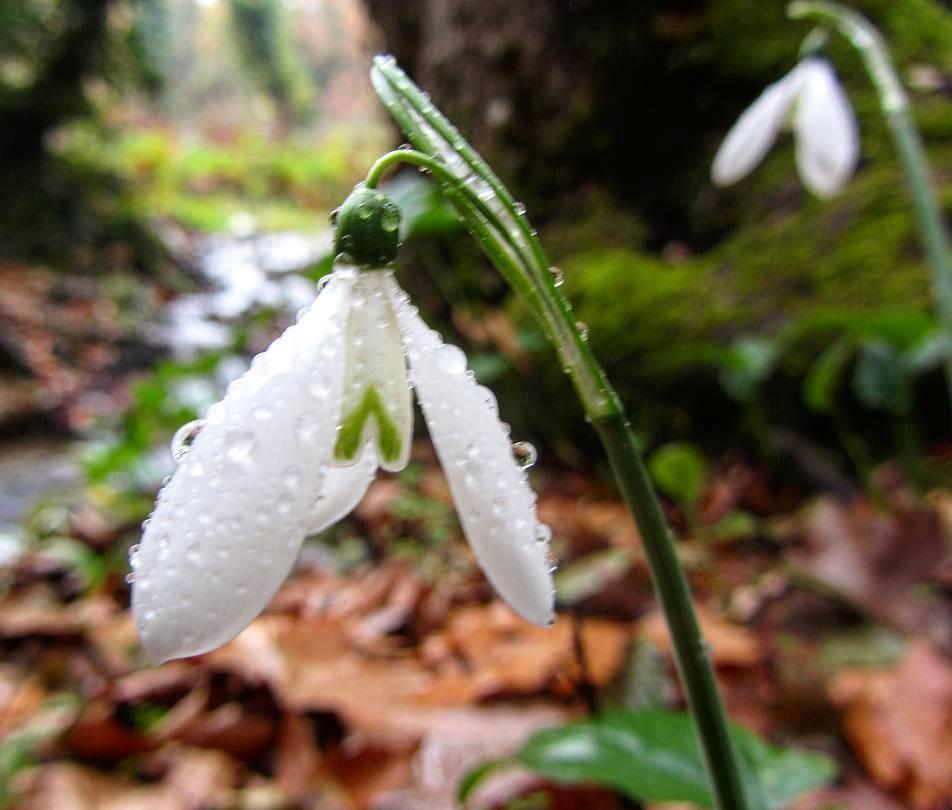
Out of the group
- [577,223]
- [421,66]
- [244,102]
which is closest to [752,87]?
[577,223]

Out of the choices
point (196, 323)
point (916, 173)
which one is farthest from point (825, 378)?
point (196, 323)

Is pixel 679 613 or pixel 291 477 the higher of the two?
pixel 291 477

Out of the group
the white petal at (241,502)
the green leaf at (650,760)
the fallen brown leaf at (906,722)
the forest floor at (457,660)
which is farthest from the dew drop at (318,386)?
the fallen brown leaf at (906,722)

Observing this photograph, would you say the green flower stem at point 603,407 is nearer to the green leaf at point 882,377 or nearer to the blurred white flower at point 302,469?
the blurred white flower at point 302,469

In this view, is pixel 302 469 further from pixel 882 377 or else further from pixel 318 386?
pixel 882 377

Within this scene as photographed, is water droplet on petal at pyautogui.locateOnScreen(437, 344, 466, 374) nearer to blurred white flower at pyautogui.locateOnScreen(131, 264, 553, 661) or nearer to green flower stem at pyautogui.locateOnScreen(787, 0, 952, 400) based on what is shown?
blurred white flower at pyautogui.locateOnScreen(131, 264, 553, 661)

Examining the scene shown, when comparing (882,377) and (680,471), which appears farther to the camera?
(882,377)
